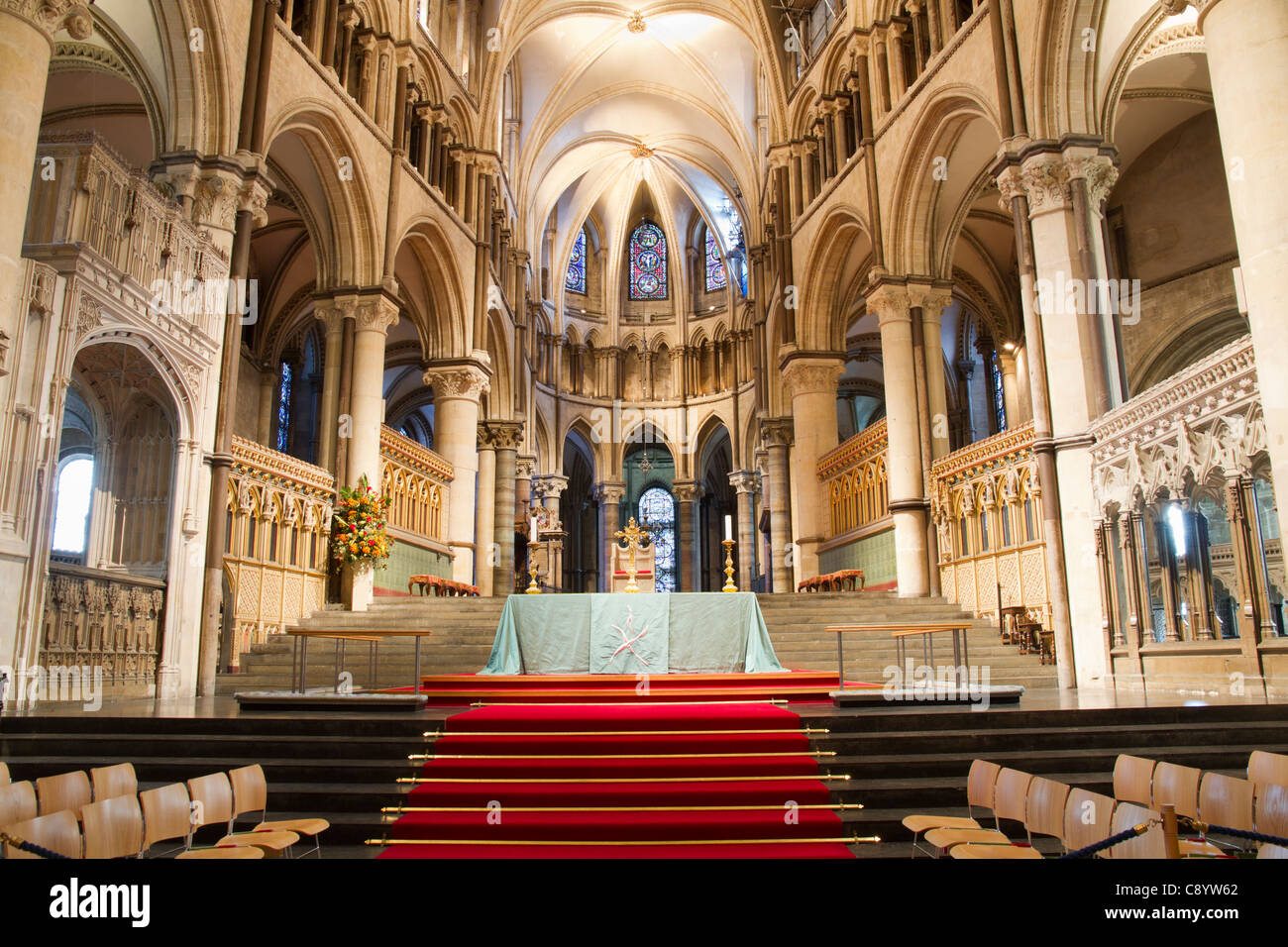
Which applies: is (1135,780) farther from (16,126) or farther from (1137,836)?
(16,126)

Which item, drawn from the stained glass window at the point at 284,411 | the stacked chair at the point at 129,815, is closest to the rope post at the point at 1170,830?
the stacked chair at the point at 129,815

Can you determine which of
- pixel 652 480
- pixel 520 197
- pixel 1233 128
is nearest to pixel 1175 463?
pixel 1233 128

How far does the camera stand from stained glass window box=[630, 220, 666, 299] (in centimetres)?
3381

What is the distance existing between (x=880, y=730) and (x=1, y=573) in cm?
677

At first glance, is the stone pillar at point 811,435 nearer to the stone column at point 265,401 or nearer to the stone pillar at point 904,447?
the stone pillar at point 904,447

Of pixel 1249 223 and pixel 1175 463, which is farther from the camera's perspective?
pixel 1175 463

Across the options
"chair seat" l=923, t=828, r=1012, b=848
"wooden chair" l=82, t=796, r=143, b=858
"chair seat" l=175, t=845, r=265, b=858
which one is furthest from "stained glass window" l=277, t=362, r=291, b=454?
"chair seat" l=923, t=828, r=1012, b=848

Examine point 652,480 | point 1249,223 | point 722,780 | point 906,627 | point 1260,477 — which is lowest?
point 722,780

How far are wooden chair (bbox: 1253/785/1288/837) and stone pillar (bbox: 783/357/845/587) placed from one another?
16.1 metres

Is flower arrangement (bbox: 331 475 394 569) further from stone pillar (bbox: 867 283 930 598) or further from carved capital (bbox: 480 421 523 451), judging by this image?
carved capital (bbox: 480 421 523 451)

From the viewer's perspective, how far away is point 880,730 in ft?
20.6

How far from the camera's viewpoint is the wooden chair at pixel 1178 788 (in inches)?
164

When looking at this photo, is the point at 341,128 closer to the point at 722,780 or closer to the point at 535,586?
the point at 535,586
